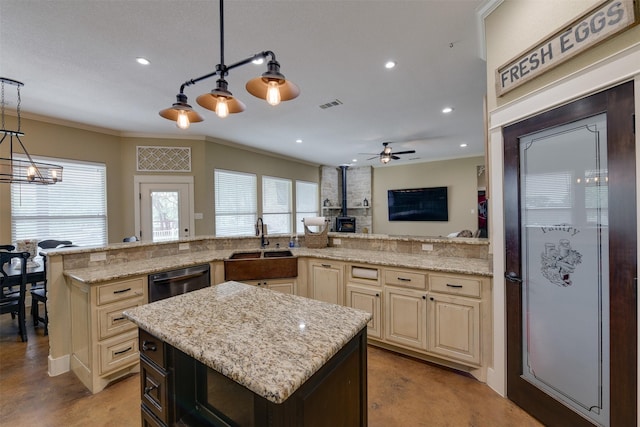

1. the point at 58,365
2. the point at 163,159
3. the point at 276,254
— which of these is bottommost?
the point at 58,365

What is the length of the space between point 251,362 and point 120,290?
2.02 metres

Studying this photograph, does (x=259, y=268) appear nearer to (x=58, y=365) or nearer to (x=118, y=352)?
(x=118, y=352)

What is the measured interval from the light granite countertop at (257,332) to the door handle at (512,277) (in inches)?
53.8

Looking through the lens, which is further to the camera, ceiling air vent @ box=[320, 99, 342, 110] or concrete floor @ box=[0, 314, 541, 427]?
ceiling air vent @ box=[320, 99, 342, 110]

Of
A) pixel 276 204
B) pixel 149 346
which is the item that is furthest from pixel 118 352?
pixel 276 204

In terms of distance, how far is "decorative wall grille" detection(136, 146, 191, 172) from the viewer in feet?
16.3

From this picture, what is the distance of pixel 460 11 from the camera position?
200 cm

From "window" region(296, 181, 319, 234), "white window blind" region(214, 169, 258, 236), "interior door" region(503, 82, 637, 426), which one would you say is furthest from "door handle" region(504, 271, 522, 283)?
"window" region(296, 181, 319, 234)

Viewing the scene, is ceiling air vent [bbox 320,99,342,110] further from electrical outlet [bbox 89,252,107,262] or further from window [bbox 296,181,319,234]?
window [bbox 296,181,319,234]

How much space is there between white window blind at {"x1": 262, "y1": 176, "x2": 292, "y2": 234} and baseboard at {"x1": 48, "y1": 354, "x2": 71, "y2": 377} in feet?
15.0

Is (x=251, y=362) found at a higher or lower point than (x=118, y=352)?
higher

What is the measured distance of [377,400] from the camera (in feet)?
6.61

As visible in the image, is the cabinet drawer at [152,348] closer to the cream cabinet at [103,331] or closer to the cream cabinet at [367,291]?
the cream cabinet at [103,331]

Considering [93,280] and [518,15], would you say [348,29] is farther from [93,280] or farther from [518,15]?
[93,280]
